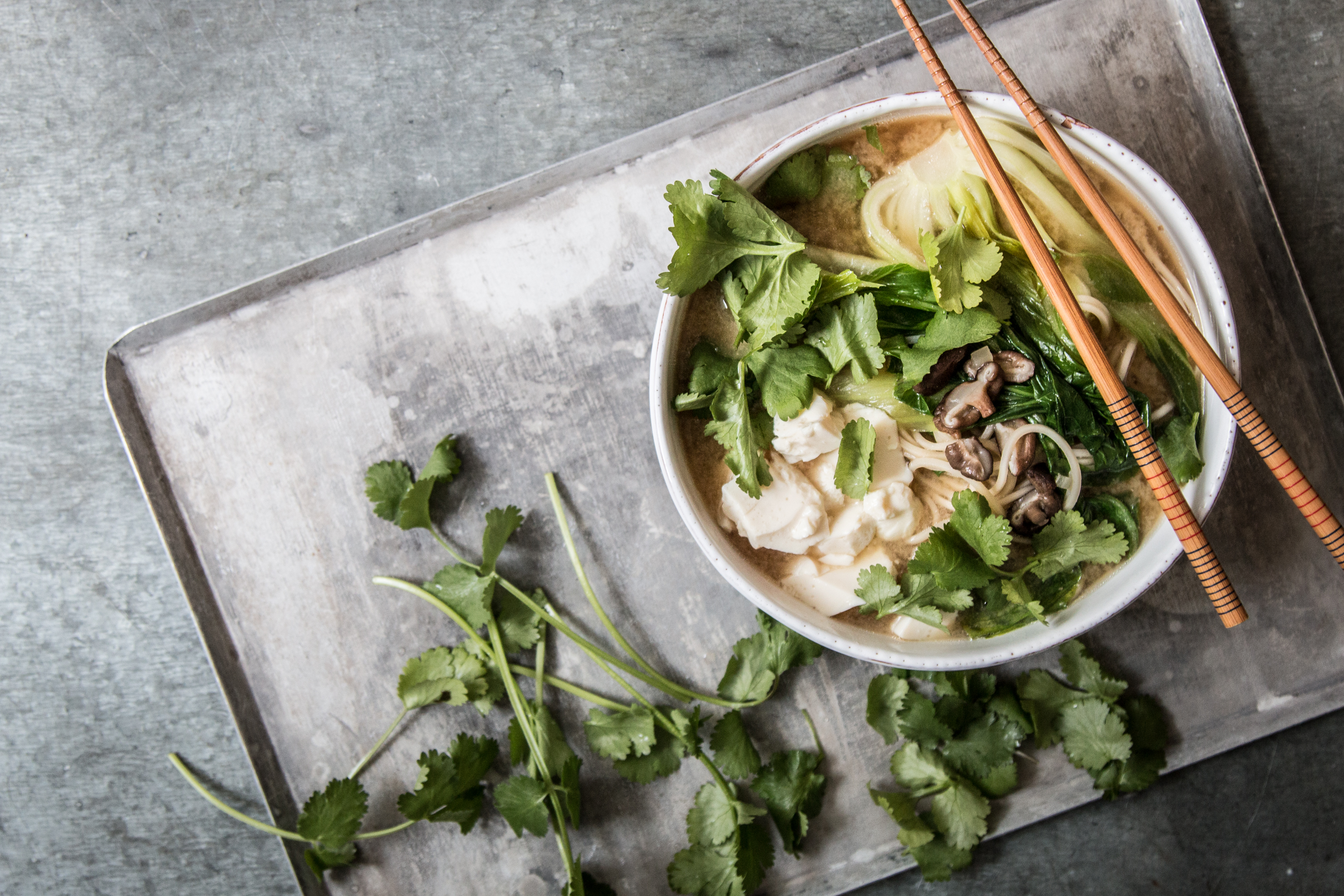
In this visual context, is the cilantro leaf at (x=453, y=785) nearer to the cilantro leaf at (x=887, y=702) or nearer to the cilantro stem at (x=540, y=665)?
the cilantro stem at (x=540, y=665)

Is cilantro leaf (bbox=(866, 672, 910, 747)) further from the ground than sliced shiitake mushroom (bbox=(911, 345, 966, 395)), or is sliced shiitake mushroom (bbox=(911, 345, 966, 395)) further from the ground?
sliced shiitake mushroom (bbox=(911, 345, 966, 395))

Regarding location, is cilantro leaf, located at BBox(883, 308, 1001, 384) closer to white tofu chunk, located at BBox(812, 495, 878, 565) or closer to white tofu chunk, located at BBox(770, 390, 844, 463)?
white tofu chunk, located at BBox(770, 390, 844, 463)

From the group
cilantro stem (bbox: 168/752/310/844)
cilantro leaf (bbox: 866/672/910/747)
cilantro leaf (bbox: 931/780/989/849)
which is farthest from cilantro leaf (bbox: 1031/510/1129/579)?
cilantro stem (bbox: 168/752/310/844)

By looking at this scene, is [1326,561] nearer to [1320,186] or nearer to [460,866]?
[1320,186]

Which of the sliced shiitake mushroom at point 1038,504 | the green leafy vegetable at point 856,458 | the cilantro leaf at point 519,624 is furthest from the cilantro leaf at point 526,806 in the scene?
the sliced shiitake mushroom at point 1038,504

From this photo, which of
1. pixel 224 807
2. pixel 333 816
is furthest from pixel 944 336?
pixel 224 807

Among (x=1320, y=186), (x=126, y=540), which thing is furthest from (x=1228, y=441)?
(x=126, y=540)
